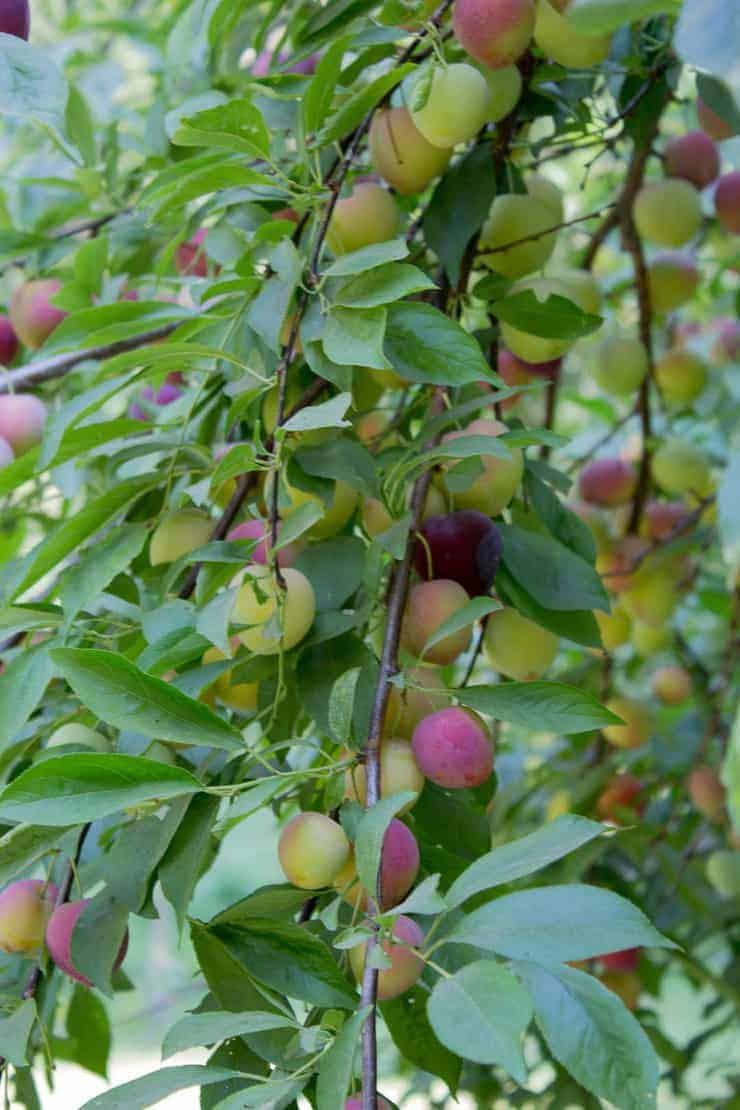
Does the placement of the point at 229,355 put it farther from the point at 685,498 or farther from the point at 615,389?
the point at 685,498

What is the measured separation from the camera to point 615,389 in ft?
3.70

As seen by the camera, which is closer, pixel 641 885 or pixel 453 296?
pixel 453 296

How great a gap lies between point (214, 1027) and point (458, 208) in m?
0.46

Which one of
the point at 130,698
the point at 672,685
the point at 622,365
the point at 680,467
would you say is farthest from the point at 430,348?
the point at 672,685

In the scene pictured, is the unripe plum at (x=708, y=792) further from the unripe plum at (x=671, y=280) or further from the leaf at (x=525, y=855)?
the leaf at (x=525, y=855)

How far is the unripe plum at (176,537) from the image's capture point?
68cm

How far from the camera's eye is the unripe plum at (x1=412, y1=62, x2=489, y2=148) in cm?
63

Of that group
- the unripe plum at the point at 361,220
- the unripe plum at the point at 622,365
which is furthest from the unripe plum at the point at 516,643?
the unripe plum at the point at 622,365

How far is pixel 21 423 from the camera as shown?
2.64ft

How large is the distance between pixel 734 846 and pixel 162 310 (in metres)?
0.82

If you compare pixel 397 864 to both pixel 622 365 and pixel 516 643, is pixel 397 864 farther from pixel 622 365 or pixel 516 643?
pixel 622 365

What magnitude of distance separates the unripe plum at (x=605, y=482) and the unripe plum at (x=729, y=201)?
11.1 inches

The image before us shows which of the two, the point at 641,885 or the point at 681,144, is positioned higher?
the point at 681,144

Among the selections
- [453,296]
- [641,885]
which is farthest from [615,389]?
[641,885]
